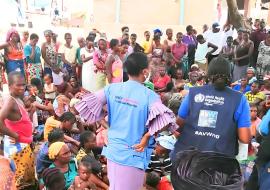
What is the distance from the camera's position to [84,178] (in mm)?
4234

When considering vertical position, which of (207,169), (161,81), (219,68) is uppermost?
(219,68)

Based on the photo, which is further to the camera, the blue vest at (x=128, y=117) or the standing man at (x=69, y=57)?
the standing man at (x=69, y=57)

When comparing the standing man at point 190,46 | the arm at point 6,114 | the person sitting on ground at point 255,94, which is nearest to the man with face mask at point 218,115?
the arm at point 6,114

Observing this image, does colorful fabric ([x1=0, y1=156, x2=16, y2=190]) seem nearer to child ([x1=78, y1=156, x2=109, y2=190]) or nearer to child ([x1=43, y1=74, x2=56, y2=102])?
child ([x1=78, y1=156, x2=109, y2=190])

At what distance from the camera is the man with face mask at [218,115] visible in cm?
306

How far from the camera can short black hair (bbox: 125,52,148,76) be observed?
10.4 feet

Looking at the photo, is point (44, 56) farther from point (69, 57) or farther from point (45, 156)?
point (45, 156)

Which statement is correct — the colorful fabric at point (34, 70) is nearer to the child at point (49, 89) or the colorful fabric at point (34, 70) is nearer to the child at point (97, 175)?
the child at point (49, 89)

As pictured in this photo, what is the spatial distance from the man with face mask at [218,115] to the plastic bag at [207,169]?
193 mm

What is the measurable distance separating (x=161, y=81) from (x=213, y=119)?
5.17 meters

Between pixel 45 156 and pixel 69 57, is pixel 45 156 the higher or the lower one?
the lower one

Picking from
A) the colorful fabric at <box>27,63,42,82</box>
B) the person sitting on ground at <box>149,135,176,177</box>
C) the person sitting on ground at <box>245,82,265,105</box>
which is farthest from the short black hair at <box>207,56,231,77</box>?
the colorful fabric at <box>27,63,42,82</box>

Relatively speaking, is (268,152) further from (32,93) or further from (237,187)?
(32,93)

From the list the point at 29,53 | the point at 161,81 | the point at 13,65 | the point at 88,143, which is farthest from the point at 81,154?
the point at 29,53
